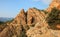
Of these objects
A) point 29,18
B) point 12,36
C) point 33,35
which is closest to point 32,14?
point 29,18

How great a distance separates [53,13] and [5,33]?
63519 mm

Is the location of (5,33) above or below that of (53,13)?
below

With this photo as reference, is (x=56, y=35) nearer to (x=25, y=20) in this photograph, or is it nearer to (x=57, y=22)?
Result: (x=57, y=22)

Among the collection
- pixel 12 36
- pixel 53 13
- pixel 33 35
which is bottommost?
pixel 12 36

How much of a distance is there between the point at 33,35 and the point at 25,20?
257 feet

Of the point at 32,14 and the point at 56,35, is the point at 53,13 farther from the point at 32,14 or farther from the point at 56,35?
the point at 32,14

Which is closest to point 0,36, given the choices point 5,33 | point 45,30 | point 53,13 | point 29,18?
point 5,33

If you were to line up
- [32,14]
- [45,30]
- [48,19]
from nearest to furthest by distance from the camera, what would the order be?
1. [45,30]
2. [48,19]
3. [32,14]

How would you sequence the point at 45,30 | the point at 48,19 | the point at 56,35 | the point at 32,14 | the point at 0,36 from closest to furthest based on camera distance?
the point at 56,35
the point at 45,30
the point at 48,19
the point at 0,36
the point at 32,14

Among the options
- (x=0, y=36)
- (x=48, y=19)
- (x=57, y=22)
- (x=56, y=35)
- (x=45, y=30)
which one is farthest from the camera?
(x=0, y=36)

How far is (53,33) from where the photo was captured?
68.2ft

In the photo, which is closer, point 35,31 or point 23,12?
point 35,31

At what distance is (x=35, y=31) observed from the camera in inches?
877

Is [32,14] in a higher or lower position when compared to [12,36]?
higher
